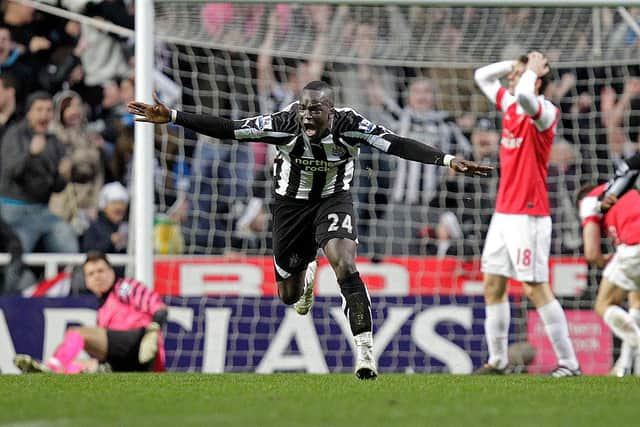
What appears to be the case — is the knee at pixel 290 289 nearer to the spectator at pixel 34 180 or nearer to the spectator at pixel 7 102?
the spectator at pixel 34 180

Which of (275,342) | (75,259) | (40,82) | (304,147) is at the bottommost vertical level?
(275,342)

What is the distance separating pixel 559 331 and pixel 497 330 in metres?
0.51

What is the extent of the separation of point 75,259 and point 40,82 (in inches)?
100

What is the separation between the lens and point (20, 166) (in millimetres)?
13336

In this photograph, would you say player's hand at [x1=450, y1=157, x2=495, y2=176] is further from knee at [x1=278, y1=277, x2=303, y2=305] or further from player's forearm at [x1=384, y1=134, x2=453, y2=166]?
knee at [x1=278, y1=277, x2=303, y2=305]

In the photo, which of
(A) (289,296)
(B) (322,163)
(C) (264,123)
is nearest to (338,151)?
(B) (322,163)

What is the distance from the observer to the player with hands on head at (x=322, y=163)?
7824 millimetres

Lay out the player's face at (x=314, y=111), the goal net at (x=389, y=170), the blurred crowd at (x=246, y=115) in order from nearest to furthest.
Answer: the player's face at (x=314, y=111), the goal net at (x=389, y=170), the blurred crowd at (x=246, y=115)

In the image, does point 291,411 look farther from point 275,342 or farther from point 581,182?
point 581,182

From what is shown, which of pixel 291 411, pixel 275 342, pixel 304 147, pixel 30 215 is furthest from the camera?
pixel 30 215

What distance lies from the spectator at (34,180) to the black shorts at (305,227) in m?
4.79

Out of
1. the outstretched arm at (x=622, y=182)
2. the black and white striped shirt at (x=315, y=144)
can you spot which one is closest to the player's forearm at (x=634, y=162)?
the outstretched arm at (x=622, y=182)

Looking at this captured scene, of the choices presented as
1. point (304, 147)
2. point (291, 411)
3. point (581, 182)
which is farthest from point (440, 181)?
point (291, 411)

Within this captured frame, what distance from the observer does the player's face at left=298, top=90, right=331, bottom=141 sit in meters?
8.01
